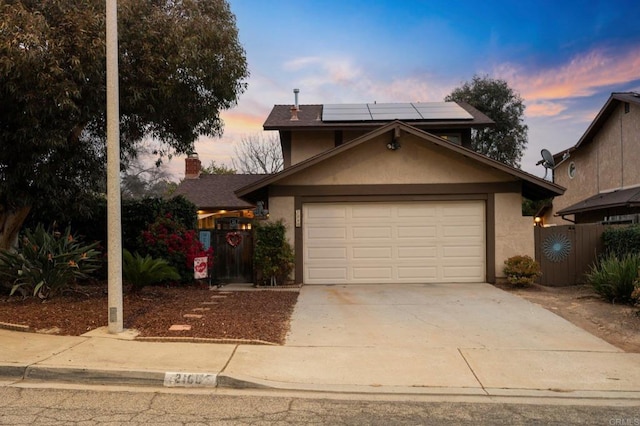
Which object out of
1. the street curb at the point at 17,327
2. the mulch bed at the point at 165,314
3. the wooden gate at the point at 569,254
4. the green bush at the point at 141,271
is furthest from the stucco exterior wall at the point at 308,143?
the street curb at the point at 17,327

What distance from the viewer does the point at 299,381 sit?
17.9ft

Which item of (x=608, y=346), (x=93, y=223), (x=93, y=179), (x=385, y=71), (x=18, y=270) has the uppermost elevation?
(x=385, y=71)

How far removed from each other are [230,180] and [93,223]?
12.6 m

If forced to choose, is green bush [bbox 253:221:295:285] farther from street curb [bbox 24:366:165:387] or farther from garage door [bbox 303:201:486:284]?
street curb [bbox 24:366:165:387]

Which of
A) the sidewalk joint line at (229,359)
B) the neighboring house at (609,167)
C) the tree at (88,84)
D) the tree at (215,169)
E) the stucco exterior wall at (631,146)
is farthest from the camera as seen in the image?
the tree at (215,169)

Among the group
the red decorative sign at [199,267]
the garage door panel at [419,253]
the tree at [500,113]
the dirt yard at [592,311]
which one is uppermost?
the tree at [500,113]

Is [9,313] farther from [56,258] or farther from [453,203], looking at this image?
[453,203]

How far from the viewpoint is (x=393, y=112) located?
18.4 meters

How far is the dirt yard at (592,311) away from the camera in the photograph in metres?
7.57

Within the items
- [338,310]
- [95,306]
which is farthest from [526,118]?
[95,306]

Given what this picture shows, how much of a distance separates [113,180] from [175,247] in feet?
19.1

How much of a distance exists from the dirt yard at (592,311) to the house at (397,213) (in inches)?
57.9

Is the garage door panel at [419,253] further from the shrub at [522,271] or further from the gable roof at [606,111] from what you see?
the gable roof at [606,111]

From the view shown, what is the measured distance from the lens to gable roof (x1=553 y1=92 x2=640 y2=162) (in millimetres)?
18169
